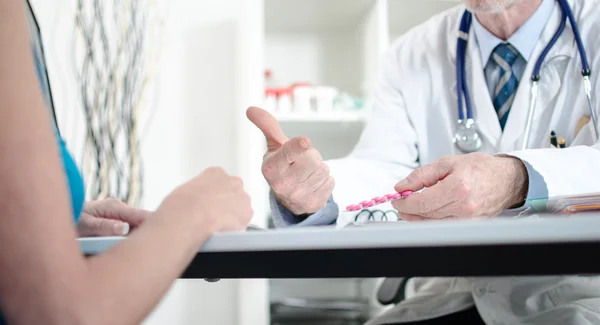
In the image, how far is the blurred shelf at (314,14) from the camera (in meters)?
2.09

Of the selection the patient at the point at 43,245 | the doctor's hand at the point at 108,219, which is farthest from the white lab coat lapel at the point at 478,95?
the patient at the point at 43,245

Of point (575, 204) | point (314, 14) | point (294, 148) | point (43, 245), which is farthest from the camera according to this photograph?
point (314, 14)

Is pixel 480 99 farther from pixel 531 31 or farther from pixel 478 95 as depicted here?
pixel 531 31

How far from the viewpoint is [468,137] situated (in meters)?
→ 1.21

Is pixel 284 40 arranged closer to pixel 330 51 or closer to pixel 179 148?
pixel 330 51

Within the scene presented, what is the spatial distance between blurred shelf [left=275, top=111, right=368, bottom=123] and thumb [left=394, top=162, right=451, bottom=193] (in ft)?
4.08

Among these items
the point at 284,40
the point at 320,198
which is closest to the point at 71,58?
the point at 284,40

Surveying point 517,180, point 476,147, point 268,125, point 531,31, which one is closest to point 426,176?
point 517,180

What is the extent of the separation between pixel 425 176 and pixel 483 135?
0.54 meters

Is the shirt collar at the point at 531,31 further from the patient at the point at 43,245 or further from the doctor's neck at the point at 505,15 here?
the patient at the point at 43,245

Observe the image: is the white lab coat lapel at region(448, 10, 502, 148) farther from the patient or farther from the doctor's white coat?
the patient

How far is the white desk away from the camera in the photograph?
0.36 m

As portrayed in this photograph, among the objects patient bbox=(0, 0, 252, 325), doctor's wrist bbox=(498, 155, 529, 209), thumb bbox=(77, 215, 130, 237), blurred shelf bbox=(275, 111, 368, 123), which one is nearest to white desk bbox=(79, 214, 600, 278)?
patient bbox=(0, 0, 252, 325)

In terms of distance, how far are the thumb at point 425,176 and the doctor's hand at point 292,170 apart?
145 mm
